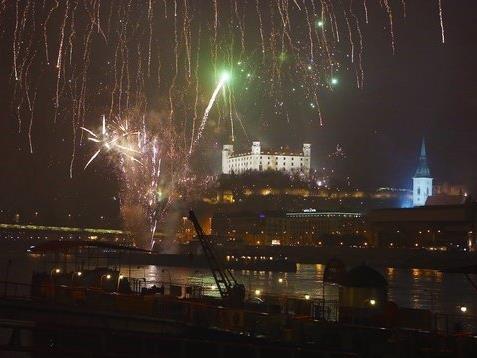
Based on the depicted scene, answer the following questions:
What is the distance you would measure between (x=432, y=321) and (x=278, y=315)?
305 centimetres

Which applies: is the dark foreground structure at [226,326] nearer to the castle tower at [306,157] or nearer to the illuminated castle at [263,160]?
the illuminated castle at [263,160]

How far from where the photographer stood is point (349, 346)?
35.7 feet

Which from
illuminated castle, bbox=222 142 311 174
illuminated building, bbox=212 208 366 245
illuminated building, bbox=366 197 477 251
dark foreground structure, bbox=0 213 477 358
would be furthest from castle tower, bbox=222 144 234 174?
dark foreground structure, bbox=0 213 477 358

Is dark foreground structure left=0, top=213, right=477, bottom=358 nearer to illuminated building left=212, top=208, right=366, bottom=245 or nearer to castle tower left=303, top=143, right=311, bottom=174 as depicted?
illuminated building left=212, top=208, right=366, bottom=245

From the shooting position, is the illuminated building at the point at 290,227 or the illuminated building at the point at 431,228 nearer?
the illuminated building at the point at 431,228

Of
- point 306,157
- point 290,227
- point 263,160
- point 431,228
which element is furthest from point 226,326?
point 306,157

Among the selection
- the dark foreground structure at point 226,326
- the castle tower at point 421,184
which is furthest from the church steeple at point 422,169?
the dark foreground structure at point 226,326

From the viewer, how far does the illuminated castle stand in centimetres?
9531

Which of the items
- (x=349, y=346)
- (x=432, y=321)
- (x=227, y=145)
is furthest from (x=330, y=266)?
(x=227, y=145)

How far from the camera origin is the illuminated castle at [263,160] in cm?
9531

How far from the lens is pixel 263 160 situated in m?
95.8

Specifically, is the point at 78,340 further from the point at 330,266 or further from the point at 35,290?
the point at 330,266

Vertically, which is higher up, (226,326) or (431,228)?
(431,228)

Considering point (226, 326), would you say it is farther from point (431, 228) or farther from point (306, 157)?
point (306, 157)
